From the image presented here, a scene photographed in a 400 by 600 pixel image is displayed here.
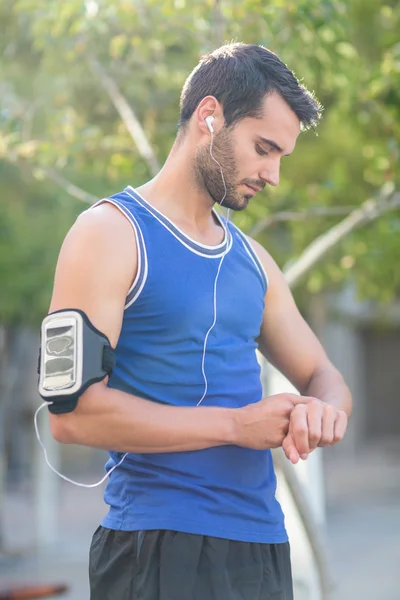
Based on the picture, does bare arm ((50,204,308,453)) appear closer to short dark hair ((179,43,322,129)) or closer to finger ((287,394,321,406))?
finger ((287,394,321,406))

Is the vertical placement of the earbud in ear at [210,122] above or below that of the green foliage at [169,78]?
below

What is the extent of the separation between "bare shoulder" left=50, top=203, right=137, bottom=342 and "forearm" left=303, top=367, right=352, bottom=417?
512 millimetres

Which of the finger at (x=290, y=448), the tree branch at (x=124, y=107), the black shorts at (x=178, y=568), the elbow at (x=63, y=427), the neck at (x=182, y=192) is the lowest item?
the black shorts at (x=178, y=568)

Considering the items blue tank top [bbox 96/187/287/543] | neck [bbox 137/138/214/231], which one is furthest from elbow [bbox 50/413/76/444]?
neck [bbox 137/138/214/231]

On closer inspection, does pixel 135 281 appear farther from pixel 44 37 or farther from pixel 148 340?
pixel 44 37

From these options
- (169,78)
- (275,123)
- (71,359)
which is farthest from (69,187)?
(71,359)

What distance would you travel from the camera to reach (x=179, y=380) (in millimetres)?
2043

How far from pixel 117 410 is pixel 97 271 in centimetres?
25

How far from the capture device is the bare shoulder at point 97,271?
195 centimetres

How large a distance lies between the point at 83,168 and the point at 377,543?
7997 mm

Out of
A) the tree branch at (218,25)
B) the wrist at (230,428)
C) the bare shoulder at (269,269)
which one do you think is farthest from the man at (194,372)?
the tree branch at (218,25)

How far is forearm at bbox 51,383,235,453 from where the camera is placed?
6.25 ft

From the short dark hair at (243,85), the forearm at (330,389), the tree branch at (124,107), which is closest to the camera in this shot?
the short dark hair at (243,85)

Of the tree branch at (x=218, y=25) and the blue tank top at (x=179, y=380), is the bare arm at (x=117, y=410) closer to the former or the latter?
the blue tank top at (x=179, y=380)
